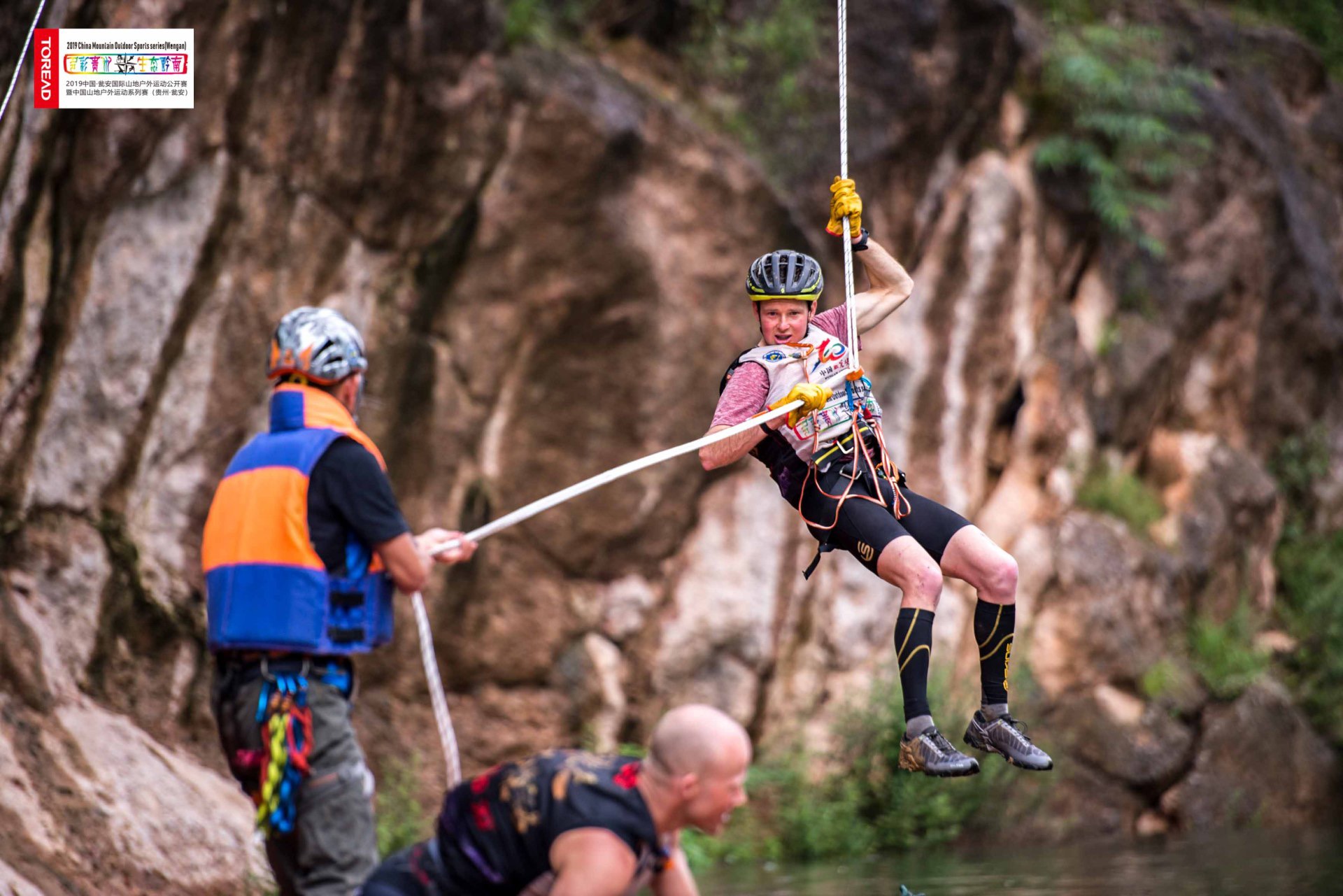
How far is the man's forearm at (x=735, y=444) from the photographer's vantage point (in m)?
4.87

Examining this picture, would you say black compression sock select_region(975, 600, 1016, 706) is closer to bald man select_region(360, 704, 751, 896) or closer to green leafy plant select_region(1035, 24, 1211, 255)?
bald man select_region(360, 704, 751, 896)

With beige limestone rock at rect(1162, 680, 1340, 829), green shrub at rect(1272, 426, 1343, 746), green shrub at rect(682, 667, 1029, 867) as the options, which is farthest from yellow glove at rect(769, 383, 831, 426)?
green shrub at rect(1272, 426, 1343, 746)

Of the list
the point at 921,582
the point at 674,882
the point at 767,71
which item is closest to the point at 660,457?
the point at 921,582

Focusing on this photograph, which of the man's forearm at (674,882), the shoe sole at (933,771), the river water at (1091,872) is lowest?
the river water at (1091,872)

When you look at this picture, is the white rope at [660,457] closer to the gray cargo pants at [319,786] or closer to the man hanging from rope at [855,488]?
the man hanging from rope at [855,488]

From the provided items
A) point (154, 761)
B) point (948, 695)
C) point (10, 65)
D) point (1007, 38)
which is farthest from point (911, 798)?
point (10, 65)

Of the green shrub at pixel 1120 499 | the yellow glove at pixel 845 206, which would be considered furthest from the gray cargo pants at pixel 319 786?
the green shrub at pixel 1120 499

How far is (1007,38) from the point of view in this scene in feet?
35.4

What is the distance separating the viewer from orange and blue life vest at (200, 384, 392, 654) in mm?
3553

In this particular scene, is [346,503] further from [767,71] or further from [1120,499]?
[1120,499]

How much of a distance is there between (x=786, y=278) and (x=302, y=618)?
2.26 meters

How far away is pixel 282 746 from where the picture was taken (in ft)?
11.5

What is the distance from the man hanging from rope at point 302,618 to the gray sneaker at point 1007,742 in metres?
2.29

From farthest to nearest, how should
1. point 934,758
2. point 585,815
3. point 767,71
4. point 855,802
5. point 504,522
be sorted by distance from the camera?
point 767,71 < point 855,802 < point 934,758 < point 504,522 < point 585,815
